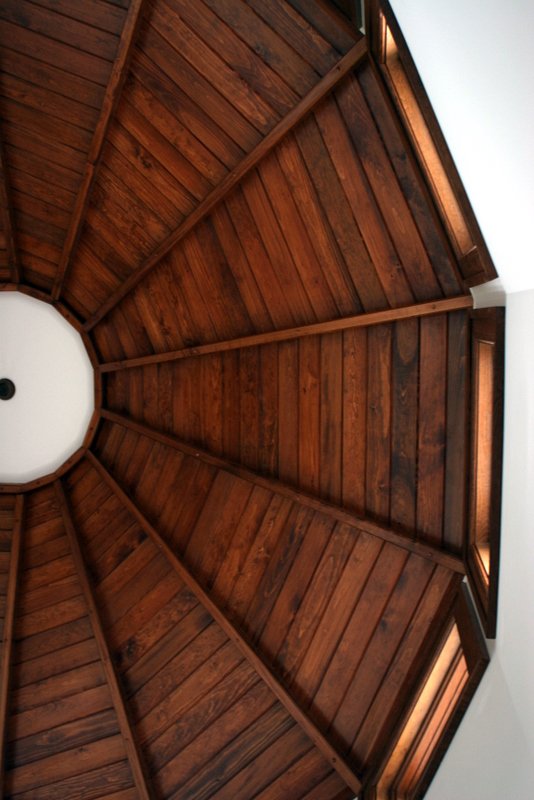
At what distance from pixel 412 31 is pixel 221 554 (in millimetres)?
4169

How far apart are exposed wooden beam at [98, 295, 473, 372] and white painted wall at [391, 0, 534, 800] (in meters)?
0.93

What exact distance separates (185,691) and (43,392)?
3370mm

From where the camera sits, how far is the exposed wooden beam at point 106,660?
200 inches

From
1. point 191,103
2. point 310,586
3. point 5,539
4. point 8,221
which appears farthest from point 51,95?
point 310,586

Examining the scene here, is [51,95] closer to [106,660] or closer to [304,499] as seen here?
[304,499]

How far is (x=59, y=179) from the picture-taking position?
555cm

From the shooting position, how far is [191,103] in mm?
4695

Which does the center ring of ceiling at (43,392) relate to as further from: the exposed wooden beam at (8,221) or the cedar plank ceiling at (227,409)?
the exposed wooden beam at (8,221)

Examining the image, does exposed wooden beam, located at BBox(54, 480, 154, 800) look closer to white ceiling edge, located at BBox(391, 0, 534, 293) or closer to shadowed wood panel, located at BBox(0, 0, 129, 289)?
shadowed wood panel, located at BBox(0, 0, 129, 289)

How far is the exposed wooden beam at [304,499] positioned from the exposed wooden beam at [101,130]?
1.58 m

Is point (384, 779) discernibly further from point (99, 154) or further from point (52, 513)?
point (99, 154)

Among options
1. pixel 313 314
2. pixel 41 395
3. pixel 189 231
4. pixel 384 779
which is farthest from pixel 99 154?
pixel 384 779

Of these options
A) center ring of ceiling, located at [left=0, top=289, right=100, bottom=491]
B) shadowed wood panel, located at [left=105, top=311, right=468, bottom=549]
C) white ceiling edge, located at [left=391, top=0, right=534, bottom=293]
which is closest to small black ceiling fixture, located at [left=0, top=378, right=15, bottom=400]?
center ring of ceiling, located at [left=0, top=289, right=100, bottom=491]

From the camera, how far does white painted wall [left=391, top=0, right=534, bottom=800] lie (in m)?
2.12
